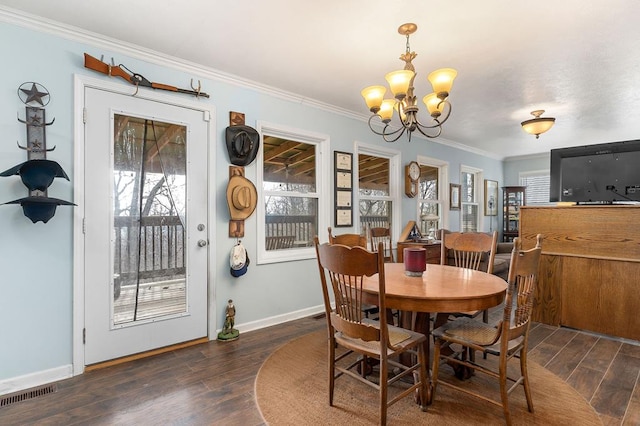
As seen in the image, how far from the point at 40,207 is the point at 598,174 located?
4.63 meters

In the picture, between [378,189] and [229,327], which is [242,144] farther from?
[378,189]

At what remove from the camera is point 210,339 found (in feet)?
9.78

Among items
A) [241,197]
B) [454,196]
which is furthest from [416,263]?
[454,196]

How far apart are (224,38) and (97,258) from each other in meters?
1.92

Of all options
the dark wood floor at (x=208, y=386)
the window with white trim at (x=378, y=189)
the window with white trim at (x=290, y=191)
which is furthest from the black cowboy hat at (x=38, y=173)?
the window with white trim at (x=378, y=189)

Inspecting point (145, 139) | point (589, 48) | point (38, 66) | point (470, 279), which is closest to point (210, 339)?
point (145, 139)

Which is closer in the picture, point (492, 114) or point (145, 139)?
point (145, 139)

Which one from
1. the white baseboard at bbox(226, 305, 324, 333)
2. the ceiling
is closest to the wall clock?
the ceiling

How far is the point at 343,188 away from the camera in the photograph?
4.11 meters

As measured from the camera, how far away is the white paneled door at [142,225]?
245 cm

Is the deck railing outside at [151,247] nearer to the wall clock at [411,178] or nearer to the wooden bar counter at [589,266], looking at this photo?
the wall clock at [411,178]

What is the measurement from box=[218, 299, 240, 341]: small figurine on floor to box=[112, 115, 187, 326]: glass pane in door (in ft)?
1.28

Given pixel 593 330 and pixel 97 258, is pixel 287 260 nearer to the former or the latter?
pixel 97 258

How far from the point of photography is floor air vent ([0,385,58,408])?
2.01 meters
